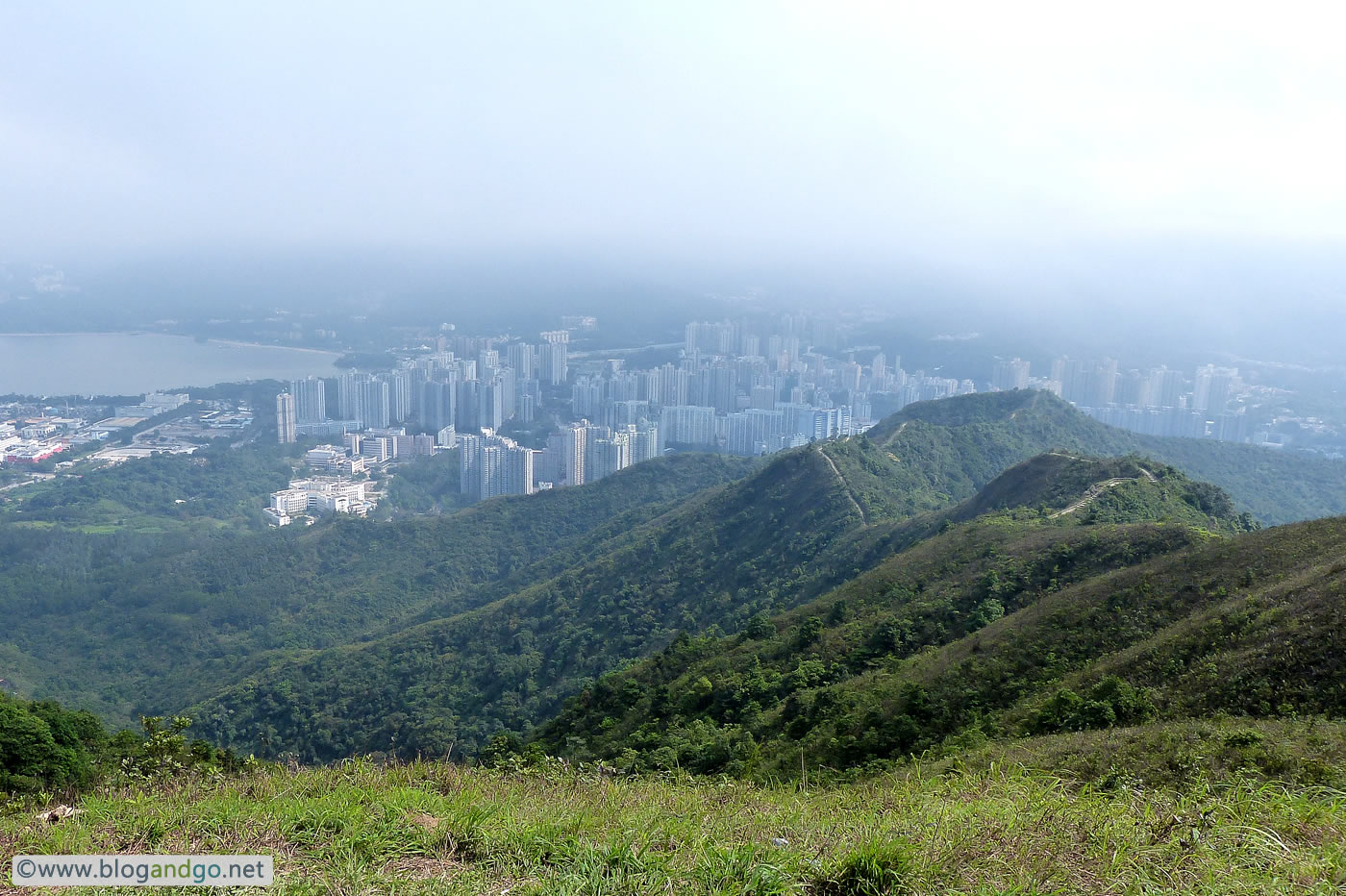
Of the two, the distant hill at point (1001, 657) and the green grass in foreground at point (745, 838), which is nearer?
the green grass in foreground at point (745, 838)

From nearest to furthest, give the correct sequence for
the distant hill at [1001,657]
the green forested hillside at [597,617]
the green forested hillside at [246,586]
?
the distant hill at [1001,657] → the green forested hillside at [597,617] → the green forested hillside at [246,586]

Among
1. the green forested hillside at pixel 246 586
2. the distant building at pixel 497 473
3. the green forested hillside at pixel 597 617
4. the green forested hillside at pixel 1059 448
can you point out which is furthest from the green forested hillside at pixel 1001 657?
the distant building at pixel 497 473

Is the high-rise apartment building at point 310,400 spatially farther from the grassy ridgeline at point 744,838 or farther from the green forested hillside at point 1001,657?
the grassy ridgeline at point 744,838

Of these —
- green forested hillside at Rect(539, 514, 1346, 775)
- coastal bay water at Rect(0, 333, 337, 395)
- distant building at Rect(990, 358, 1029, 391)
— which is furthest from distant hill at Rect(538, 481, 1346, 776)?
coastal bay water at Rect(0, 333, 337, 395)

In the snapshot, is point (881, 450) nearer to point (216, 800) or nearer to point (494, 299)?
point (216, 800)

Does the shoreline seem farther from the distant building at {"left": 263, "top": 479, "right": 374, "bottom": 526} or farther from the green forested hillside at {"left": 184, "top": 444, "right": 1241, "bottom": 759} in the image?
the green forested hillside at {"left": 184, "top": 444, "right": 1241, "bottom": 759}

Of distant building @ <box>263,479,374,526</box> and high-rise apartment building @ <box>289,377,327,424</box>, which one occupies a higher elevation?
high-rise apartment building @ <box>289,377,327,424</box>

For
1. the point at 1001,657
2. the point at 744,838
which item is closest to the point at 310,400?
the point at 1001,657
